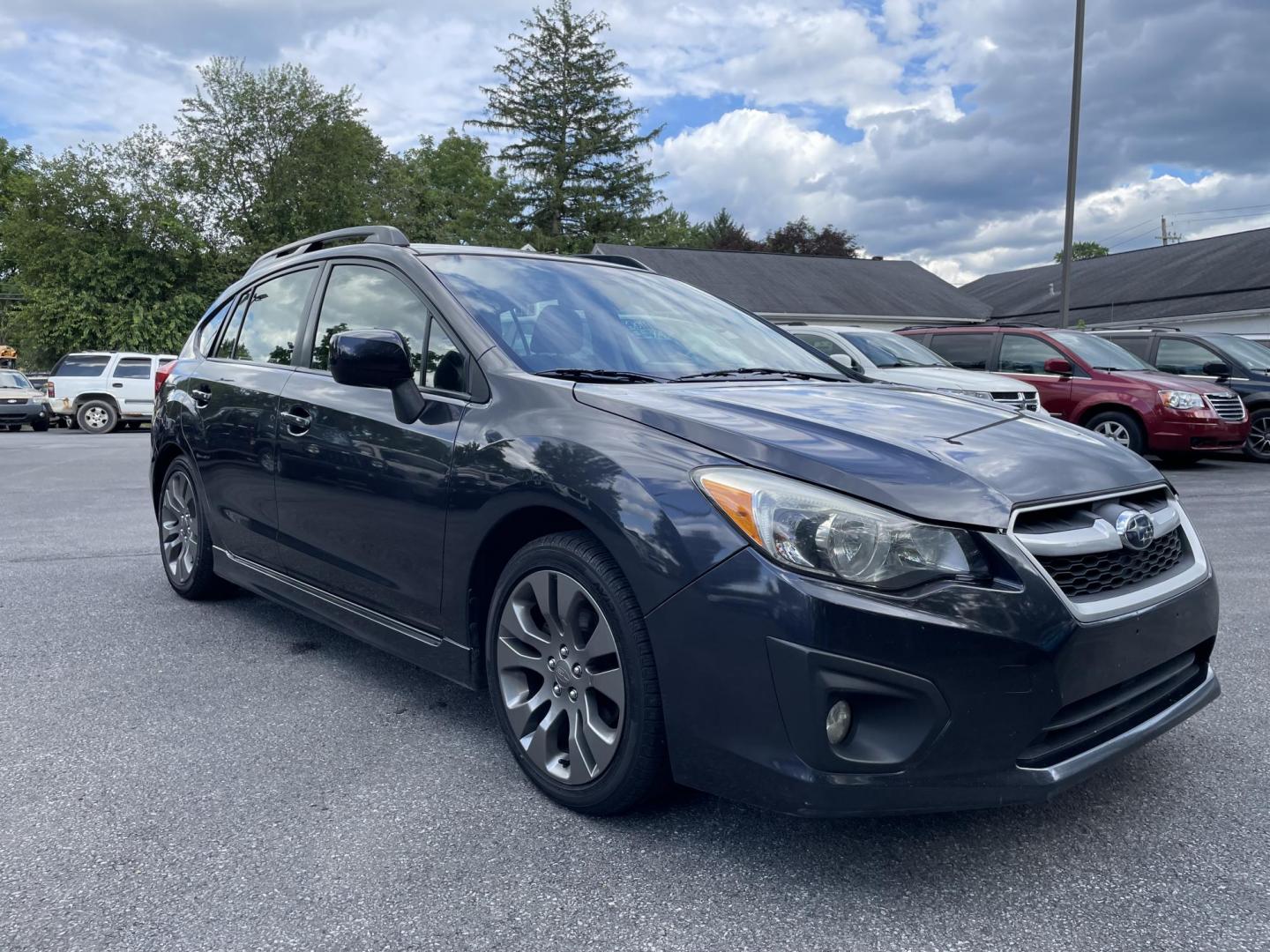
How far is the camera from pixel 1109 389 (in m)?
12.0

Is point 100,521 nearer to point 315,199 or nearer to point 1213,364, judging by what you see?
point 1213,364

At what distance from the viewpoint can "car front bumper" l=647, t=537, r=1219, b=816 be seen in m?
2.18

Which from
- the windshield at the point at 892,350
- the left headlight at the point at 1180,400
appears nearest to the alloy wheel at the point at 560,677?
the windshield at the point at 892,350

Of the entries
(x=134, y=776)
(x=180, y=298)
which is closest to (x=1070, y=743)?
(x=134, y=776)

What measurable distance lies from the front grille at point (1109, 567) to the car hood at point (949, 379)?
25.5 ft

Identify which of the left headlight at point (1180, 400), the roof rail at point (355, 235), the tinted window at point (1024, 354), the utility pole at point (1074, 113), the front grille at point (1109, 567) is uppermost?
the utility pole at point (1074, 113)

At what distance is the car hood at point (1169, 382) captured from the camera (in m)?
11.8

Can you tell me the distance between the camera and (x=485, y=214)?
4788 centimetres

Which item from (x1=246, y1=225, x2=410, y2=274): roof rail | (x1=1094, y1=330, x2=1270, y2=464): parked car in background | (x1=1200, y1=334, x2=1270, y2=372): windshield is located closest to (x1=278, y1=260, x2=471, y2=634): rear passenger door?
(x1=246, y1=225, x2=410, y2=274): roof rail

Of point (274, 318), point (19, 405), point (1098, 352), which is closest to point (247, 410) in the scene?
point (274, 318)

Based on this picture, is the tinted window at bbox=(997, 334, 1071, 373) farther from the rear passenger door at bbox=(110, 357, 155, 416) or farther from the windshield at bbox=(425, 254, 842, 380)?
the rear passenger door at bbox=(110, 357, 155, 416)

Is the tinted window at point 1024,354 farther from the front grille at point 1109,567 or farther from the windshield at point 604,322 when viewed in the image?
the front grille at point 1109,567

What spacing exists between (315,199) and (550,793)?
44843mm

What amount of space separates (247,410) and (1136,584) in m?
3.41
